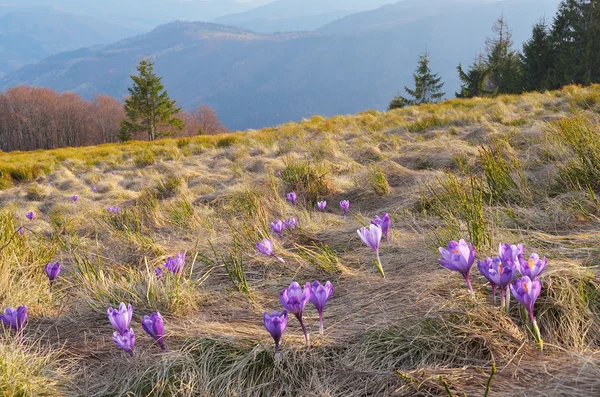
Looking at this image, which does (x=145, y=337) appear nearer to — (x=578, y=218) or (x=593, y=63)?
(x=578, y=218)

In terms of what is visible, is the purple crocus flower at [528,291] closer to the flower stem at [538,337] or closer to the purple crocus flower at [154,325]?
the flower stem at [538,337]

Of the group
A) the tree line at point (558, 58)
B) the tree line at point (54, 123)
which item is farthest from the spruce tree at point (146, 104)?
the tree line at point (558, 58)

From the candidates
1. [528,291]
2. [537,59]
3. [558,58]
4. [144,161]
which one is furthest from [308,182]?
[537,59]

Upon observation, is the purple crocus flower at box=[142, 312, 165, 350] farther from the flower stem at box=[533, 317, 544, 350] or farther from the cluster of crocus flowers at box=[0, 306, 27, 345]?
the flower stem at box=[533, 317, 544, 350]

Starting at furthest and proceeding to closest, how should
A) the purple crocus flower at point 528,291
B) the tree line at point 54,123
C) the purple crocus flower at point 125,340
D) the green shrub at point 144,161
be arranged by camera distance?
the tree line at point 54,123 < the green shrub at point 144,161 < the purple crocus flower at point 125,340 < the purple crocus flower at point 528,291

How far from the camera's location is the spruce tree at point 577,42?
2745 cm

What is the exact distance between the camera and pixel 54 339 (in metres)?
1.70

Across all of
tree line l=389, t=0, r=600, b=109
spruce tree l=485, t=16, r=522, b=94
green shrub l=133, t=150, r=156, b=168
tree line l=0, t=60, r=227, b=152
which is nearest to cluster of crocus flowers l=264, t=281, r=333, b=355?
green shrub l=133, t=150, r=156, b=168

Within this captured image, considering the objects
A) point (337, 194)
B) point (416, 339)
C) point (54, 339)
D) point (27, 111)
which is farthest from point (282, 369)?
point (27, 111)

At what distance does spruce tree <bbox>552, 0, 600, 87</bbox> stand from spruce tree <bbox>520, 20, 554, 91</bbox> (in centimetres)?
66

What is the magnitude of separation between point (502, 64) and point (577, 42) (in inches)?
276

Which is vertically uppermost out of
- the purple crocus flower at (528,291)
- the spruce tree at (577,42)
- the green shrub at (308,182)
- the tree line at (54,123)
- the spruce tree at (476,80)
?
the spruce tree at (577,42)

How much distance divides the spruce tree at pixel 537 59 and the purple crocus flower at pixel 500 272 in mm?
33348

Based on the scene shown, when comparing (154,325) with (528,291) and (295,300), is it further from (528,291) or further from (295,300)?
(528,291)
